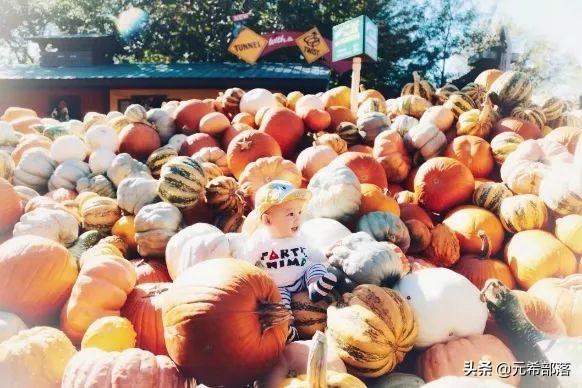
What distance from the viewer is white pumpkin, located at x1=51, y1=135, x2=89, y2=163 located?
5148 millimetres

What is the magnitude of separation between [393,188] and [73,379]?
3.42 m

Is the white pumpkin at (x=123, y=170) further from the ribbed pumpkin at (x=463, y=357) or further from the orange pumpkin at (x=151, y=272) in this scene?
the ribbed pumpkin at (x=463, y=357)

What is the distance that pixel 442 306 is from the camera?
246 cm

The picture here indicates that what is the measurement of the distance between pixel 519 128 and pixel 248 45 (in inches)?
594

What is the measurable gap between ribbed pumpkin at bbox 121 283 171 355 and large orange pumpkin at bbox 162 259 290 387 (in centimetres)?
50

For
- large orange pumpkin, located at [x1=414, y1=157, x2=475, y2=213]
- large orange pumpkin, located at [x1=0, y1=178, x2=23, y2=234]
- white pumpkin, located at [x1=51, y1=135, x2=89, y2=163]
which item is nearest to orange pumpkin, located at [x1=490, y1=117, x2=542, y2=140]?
large orange pumpkin, located at [x1=414, y1=157, x2=475, y2=213]

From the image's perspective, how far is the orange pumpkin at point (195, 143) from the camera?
17.3 feet

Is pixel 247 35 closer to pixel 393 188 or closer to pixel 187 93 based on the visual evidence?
pixel 187 93

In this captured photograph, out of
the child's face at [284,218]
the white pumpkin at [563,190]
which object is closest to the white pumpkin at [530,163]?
the white pumpkin at [563,190]

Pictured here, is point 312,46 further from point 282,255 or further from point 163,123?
point 282,255

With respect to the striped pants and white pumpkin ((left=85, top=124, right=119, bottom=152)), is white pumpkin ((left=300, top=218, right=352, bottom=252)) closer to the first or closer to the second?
the striped pants

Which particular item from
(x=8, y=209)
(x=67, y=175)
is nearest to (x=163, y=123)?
(x=67, y=175)

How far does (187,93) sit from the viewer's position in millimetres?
18781

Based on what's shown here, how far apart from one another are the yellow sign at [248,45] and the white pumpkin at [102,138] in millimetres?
13992
